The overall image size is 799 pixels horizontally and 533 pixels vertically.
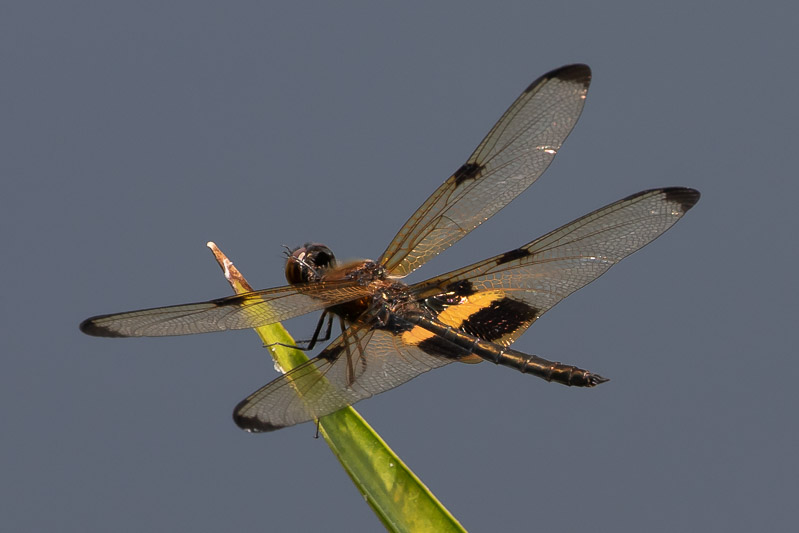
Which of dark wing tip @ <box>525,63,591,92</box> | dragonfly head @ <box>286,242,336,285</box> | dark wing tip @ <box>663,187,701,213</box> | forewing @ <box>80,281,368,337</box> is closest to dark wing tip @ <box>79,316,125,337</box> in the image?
forewing @ <box>80,281,368,337</box>

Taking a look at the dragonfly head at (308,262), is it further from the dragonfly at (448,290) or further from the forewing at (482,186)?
the forewing at (482,186)

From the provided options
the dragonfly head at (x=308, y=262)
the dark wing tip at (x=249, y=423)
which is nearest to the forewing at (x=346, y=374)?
the dark wing tip at (x=249, y=423)

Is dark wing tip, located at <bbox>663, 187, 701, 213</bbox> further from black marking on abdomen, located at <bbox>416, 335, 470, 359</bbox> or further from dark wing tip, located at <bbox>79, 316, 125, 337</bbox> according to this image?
dark wing tip, located at <bbox>79, 316, 125, 337</bbox>

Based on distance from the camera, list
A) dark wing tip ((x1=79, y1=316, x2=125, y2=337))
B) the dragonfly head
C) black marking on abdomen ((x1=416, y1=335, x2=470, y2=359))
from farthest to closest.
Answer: the dragonfly head
black marking on abdomen ((x1=416, y1=335, x2=470, y2=359))
dark wing tip ((x1=79, y1=316, x2=125, y2=337))

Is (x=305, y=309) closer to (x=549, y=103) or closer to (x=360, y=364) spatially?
(x=360, y=364)

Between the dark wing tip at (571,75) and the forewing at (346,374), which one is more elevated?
the dark wing tip at (571,75)
